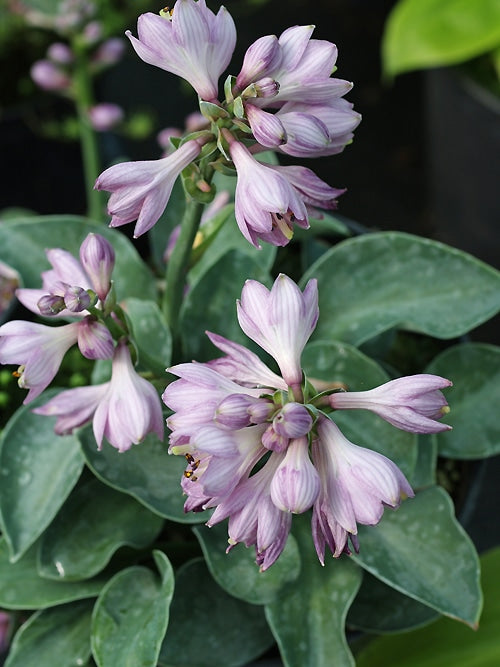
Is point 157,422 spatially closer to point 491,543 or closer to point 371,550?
point 371,550

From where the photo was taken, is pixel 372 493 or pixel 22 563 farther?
pixel 22 563

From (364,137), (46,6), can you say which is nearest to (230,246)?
(46,6)

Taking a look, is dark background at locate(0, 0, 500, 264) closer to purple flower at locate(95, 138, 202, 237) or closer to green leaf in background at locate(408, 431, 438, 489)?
green leaf in background at locate(408, 431, 438, 489)

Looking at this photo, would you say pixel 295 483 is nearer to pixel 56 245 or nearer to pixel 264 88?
pixel 264 88

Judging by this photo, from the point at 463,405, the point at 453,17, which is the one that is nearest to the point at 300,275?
the point at 463,405

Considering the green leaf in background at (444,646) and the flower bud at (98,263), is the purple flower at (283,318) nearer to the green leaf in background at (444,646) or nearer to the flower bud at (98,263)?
the flower bud at (98,263)

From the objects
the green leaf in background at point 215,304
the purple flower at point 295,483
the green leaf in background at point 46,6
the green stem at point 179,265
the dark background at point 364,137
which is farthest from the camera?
the dark background at point 364,137

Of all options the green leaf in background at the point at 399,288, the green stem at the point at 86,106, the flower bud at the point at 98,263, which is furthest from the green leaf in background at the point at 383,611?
the green stem at the point at 86,106
